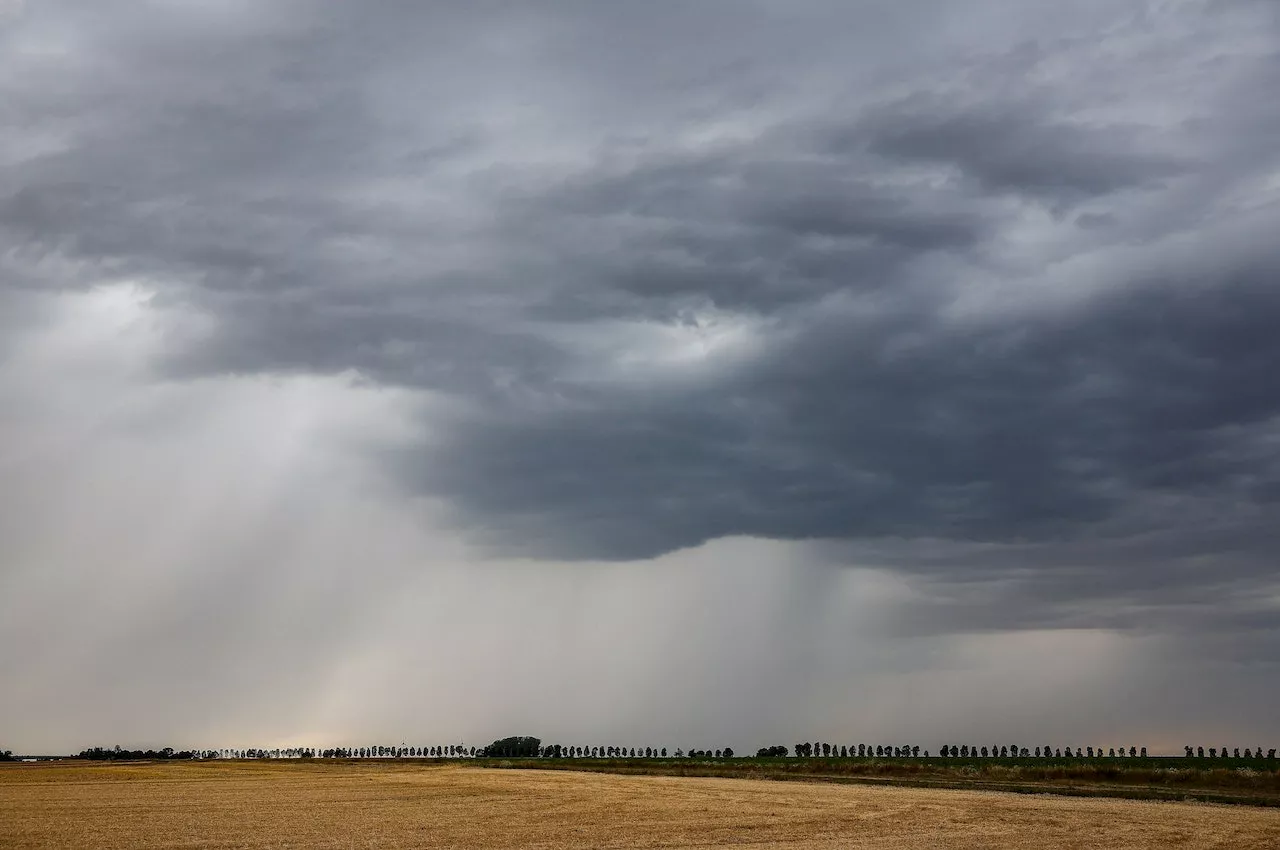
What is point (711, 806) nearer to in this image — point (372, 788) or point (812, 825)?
point (812, 825)

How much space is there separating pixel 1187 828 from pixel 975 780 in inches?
1825

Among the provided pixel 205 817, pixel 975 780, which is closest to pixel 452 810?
pixel 205 817

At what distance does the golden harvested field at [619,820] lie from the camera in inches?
1526

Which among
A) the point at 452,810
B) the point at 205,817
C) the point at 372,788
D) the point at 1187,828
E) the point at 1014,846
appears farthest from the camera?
Answer: the point at 372,788

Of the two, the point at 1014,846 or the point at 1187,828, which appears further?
the point at 1187,828

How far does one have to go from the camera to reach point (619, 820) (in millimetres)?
47094

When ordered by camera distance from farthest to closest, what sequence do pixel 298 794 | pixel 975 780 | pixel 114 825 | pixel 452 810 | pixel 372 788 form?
pixel 975 780 → pixel 372 788 → pixel 298 794 → pixel 452 810 → pixel 114 825

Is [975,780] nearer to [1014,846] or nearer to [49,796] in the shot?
[1014,846]

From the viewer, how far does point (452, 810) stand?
179 ft

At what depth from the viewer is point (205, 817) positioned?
50.2 meters

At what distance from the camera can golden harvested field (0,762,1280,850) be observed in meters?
38.8

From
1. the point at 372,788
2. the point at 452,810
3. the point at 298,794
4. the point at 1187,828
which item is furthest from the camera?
the point at 372,788

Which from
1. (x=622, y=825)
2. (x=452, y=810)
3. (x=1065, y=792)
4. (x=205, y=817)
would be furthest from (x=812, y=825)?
(x=1065, y=792)

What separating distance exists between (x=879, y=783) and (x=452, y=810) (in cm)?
4518
